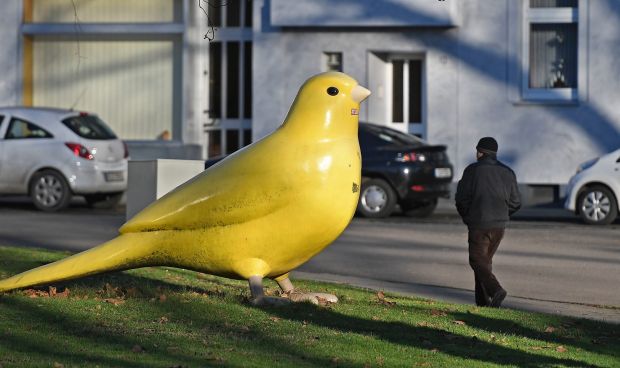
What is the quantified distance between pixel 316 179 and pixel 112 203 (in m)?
15.0

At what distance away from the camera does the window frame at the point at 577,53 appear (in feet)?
88.2

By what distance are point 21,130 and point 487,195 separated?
1277cm

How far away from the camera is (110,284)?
36.0 ft

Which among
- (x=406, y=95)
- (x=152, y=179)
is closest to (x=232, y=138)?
(x=406, y=95)

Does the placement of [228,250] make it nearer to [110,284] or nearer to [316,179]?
[316,179]

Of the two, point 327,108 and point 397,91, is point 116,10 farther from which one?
point 327,108

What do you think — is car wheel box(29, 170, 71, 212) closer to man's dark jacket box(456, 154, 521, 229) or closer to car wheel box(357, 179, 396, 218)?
car wheel box(357, 179, 396, 218)

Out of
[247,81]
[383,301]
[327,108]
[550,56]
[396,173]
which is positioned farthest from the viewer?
[247,81]

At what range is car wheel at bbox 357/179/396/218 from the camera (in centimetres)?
2133

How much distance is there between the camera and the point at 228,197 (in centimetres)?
935

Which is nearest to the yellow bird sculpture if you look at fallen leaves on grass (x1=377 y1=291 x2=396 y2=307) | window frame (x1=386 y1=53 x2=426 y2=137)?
fallen leaves on grass (x1=377 y1=291 x2=396 y2=307)

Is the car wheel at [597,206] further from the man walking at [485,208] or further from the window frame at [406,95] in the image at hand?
the man walking at [485,208]

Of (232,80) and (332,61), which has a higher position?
(332,61)

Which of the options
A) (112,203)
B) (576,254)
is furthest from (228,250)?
(112,203)
